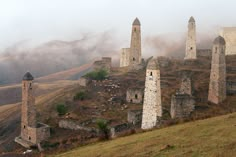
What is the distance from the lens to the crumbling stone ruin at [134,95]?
52.2 meters

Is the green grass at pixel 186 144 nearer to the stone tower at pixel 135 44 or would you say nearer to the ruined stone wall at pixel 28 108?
the ruined stone wall at pixel 28 108

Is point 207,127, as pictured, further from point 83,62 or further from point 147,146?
point 83,62

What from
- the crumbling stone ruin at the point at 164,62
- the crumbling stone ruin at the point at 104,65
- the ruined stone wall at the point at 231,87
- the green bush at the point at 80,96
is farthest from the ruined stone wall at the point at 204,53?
the green bush at the point at 80,96

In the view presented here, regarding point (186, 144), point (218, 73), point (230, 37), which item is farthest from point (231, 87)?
point (186, 144)

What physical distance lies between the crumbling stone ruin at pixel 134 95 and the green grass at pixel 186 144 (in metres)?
29.8

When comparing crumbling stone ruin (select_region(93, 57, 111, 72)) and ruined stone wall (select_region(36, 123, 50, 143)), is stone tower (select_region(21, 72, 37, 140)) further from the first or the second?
crumbling stone ruin (select_region(93, 57, 111, 72))

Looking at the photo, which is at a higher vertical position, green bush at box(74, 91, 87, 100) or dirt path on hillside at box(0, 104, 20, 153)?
green bush at box(74, 91, 87, 100)

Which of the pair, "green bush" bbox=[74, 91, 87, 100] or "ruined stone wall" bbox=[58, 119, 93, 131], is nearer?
"ruined stone wall" bbox=[58, 119, 93, 131]

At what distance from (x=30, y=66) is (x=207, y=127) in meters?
144

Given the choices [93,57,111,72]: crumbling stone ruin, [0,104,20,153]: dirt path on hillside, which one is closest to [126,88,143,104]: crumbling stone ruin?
[0,104,20,153]: dirt path on hillside

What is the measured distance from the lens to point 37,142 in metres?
42.8

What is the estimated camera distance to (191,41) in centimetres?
5912

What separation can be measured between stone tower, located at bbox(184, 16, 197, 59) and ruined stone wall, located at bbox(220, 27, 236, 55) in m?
7.11

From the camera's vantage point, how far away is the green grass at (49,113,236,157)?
54.4ft
